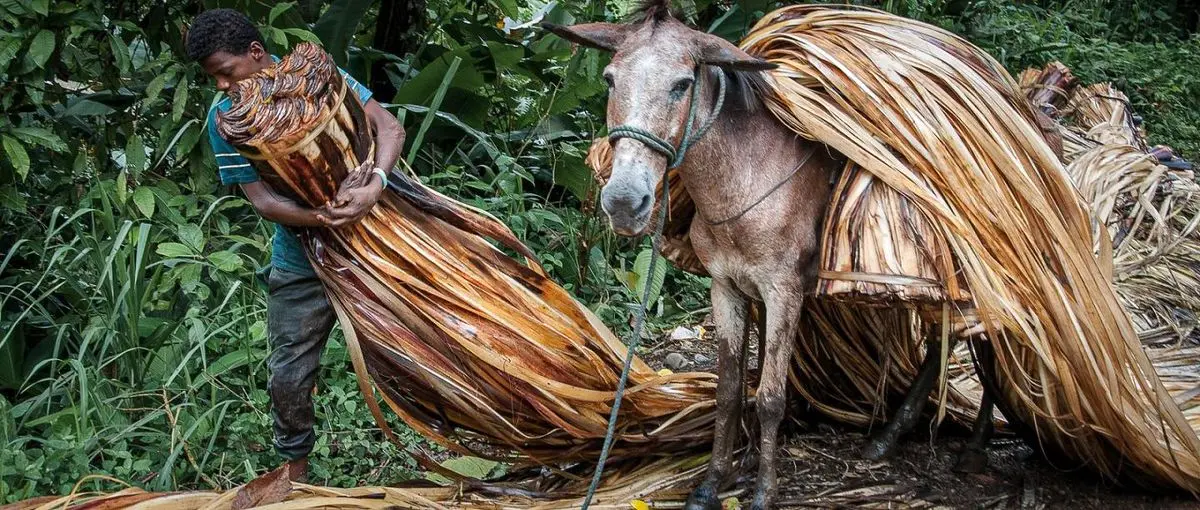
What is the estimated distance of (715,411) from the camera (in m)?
3.90

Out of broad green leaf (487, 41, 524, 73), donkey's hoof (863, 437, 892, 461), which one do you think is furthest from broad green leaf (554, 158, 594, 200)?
donkey's hoof (863, 437, 892, 461)

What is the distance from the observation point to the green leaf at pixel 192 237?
13.7 ft

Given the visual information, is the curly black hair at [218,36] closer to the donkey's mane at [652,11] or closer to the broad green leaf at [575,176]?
the donkey's mane at [652,11]

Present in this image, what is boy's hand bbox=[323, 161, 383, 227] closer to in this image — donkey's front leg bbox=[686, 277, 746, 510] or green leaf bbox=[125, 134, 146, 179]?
donkey's front leg bbox=[686, 277, 746, 510]

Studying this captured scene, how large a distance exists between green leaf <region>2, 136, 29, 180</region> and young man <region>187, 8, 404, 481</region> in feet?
3.52

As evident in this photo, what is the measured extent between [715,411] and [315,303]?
4.85 feet

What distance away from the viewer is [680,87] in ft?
9.57

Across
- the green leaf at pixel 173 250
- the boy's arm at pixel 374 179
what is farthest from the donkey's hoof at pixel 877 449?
the green leaf at pixel 173 250

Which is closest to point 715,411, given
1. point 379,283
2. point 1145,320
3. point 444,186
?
point 379,283

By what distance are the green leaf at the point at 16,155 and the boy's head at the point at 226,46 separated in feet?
3.93

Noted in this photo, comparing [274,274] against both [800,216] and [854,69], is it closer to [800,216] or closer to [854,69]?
[800,216]

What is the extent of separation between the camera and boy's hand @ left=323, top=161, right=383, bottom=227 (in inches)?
131

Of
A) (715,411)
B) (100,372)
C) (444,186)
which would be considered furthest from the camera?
(444,186)

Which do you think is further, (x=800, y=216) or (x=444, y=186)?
(x=444, y=186)
